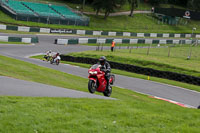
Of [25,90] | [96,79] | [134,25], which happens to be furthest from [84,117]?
[134,25]

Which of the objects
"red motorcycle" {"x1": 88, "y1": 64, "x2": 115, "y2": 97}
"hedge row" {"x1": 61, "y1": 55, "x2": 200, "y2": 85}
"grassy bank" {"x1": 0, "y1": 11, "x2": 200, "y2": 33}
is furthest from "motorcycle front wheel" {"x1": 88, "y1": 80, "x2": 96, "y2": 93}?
"grassy bank" {"x1": 0, "y1": 11, "x2": 200, "y2": 33}

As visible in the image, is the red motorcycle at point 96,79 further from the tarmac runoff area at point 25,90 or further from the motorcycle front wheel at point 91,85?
the tarmac runoff area at point 25,90

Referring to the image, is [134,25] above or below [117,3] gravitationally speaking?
below

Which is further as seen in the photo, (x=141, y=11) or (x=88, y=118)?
(x=141, y=11)

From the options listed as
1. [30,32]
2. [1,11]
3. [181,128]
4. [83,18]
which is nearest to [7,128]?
[181,128]

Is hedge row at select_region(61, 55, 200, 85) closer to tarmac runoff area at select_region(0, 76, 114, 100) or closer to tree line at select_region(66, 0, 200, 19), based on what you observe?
tarmac runoff area at select_region(0, 76, 114, 100)

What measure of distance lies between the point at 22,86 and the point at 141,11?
246 ft

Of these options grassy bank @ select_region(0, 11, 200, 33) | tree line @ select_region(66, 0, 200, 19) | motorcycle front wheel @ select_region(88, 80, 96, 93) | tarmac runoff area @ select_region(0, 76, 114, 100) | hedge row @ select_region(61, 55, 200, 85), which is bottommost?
hedge row @ select_region(61, 55, 200, 85)

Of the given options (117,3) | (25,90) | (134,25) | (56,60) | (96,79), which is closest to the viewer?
(25,90)

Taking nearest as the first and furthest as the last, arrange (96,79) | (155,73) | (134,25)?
(96,79) → (155,73) → (134,25)

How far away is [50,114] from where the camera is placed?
7.97 meters

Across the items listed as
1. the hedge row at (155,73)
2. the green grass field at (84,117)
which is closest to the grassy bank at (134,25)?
the hedge row at (155,73)

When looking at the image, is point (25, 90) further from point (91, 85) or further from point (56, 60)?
point (56, 60)

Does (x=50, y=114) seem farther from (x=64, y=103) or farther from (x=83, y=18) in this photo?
(x=83, y=18)
